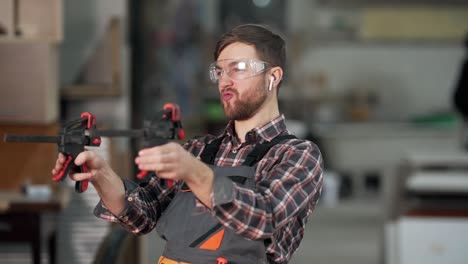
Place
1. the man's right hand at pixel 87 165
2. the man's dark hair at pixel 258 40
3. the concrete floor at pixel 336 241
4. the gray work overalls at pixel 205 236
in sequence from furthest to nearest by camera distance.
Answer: the concrete floor at pixel 336 241
the man's dark hair at pixel 258 40
the gray work overalls at pixel 205 236
the man's right hand at pixel 87 165

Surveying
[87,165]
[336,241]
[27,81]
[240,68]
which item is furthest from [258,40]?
[336,241]

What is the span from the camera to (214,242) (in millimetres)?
2057

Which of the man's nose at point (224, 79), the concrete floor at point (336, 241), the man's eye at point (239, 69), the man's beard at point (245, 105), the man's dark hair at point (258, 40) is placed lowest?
the concrete floor at point (336, 241)

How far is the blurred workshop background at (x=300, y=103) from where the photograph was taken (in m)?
4.80

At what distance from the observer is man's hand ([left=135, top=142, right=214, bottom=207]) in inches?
66.7

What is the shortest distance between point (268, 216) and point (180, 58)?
9.12 metres

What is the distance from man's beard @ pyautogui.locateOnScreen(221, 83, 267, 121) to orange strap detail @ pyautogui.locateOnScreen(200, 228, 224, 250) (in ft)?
0.90

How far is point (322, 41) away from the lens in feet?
36.3

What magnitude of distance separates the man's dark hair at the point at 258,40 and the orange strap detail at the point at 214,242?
42 cm

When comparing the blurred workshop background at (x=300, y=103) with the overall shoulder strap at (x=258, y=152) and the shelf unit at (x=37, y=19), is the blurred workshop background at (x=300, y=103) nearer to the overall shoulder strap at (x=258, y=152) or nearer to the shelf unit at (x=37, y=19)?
the shelf unit at (x=37, y=19)

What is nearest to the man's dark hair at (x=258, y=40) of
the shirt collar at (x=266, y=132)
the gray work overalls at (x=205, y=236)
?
the shirt collar at (x=266, y=132)

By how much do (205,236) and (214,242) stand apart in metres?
0.02

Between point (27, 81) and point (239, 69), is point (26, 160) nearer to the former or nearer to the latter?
point (27, 81)

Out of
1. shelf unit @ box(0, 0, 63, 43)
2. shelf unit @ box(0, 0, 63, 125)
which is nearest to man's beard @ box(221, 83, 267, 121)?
shelf unit @ box(0, 0, 63, 43)
